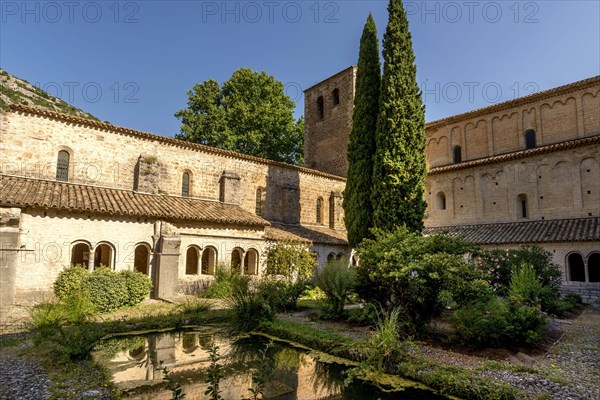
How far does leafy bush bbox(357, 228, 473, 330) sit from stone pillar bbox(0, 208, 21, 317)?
11396mm

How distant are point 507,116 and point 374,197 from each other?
15.5 m

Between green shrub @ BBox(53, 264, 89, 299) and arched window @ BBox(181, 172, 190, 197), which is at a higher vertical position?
arched window @ BBox(181, 172, 190, 197)

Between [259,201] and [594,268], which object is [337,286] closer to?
[259,201]

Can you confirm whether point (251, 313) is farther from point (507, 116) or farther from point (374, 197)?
point (507, 116)

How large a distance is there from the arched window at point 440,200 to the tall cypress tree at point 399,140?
11310 millimetres

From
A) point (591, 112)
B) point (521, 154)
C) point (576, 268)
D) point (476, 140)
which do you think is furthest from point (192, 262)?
point (591, 112)

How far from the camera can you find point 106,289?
42.3ft

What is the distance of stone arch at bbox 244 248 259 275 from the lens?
19.3 meters

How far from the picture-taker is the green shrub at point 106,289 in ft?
41.5

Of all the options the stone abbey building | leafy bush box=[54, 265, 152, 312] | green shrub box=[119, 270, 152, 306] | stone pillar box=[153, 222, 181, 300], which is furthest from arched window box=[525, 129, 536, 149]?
leafy bush box=[54, 265, 152, 312]

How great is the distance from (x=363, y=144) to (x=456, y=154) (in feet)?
42.6

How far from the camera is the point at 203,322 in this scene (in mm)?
11578

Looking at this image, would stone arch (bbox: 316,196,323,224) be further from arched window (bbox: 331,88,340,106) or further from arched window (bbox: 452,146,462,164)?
arched window (bbox: 452,146,462,164)

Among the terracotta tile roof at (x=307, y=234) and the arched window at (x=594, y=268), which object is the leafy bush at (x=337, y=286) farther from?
the arched window at (x=594, y=268)
